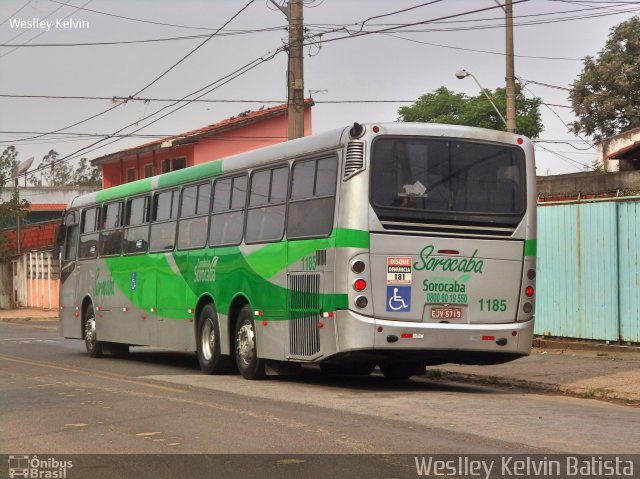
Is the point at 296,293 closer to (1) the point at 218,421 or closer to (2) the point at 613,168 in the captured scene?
(1) the point at 218,421

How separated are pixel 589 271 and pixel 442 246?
6.66m

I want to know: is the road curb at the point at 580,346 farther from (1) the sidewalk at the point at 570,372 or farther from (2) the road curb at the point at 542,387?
(2) the road curb at the point at 542,387

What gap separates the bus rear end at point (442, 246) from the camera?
13.7 m

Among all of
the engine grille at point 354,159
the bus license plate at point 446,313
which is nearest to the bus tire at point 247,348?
the bus license plate at point 446,313

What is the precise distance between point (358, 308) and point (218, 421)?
3.20 m

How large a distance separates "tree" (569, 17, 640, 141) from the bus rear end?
126ft

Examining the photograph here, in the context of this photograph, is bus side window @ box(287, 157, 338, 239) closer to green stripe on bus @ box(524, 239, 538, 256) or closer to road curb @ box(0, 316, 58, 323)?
green stripe on bus @ box(524, 239, 538, 256)

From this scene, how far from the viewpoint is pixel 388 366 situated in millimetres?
16531

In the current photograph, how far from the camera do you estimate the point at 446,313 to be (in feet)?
45.9

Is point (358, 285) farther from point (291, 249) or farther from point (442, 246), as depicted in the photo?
point (291, 249)

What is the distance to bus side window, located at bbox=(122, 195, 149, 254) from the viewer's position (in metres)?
20.2

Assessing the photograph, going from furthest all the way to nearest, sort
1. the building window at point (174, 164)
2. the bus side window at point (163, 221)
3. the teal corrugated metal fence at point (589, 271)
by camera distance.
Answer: the building window at point (174, 164) → the bus side window at point (163, 221) → the teal corrugated metal fence at point (589, 271)

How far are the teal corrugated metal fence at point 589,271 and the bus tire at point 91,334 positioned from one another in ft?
28.3

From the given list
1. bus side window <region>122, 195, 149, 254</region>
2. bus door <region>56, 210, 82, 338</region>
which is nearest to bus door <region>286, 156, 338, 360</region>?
bus side window <region>122, 195, 149, 254</region>
